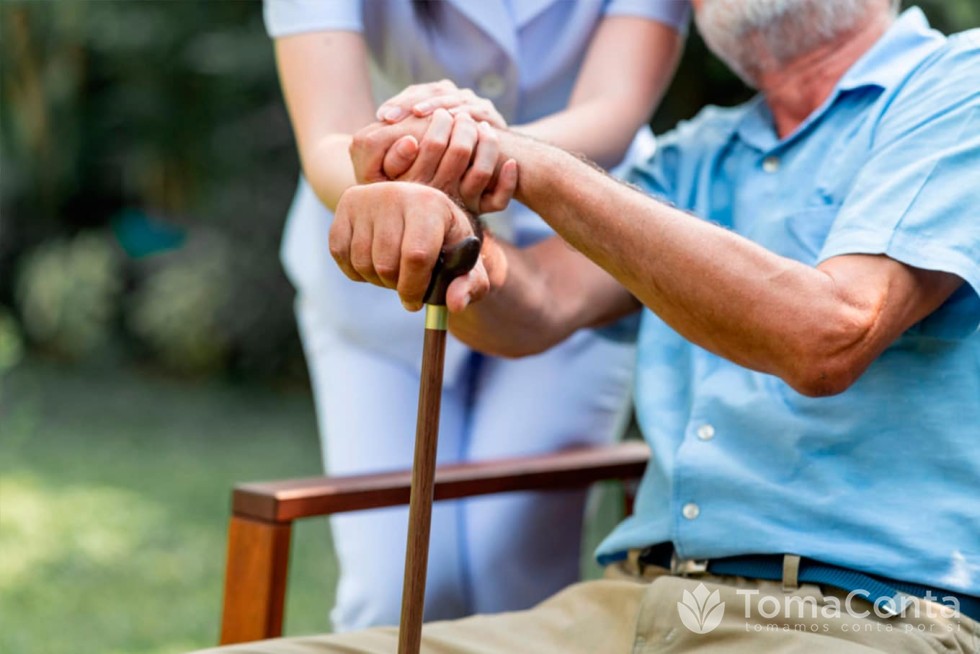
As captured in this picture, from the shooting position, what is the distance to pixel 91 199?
9086 mm

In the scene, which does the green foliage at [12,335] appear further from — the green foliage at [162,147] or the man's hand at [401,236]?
the man's hand at [401,236]

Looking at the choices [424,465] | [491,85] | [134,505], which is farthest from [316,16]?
[134,505]

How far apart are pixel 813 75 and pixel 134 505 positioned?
389cm

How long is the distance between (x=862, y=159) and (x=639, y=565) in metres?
0.67

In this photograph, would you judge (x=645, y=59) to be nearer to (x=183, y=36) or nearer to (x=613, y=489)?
(x=613, y=489)

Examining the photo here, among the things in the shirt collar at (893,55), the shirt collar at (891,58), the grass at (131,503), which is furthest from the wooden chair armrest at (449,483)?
the grass at (131,503)

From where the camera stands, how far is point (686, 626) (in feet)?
5.37

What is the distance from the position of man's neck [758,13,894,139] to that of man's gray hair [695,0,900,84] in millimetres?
15

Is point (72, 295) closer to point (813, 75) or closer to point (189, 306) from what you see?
point (189, 306)

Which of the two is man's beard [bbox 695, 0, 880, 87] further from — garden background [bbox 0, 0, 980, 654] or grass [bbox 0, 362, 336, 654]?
garden background [bbox 0, 0, 980, 654]

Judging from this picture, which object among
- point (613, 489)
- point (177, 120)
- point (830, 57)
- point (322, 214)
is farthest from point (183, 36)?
point (830, 57)

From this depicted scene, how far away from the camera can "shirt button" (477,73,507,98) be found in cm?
221

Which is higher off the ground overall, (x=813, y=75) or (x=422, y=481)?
(x=813, y=75)

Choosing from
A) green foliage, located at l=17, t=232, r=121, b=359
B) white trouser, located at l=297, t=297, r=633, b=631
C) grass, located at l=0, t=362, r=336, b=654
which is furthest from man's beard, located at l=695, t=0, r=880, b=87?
green foliage, located at l=17, t=232, r=121, b=359
